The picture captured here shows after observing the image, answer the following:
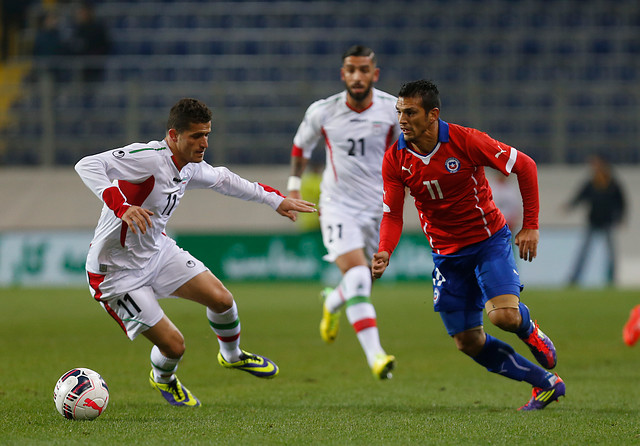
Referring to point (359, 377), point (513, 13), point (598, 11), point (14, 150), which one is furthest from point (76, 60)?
point (359, 377)

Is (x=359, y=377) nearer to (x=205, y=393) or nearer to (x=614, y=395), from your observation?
(x=205, y=393)

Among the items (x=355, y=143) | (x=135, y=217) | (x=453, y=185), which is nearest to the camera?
(x=135, y=217)

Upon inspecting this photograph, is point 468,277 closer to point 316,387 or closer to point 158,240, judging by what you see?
point 316,387

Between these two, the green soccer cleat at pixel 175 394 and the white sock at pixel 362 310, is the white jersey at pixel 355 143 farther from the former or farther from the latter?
the green soccer cleat at pixel 175 394

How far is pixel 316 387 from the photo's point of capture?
7.06 m

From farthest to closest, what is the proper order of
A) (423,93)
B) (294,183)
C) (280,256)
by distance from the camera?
1. (280,256)
2. (294,183)
3. (423,93)

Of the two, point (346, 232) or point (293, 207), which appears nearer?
point (293, 207)

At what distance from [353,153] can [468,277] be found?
7.85 ft

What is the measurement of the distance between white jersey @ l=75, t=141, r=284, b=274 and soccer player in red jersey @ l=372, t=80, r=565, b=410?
1280mm

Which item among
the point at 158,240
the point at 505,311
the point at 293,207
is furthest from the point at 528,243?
the point at 158,240

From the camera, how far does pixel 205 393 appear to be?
680cm

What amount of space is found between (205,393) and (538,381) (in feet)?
8.08

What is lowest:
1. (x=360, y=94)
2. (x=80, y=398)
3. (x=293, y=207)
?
(x=80, y=398)

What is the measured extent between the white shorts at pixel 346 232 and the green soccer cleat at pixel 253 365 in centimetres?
149
